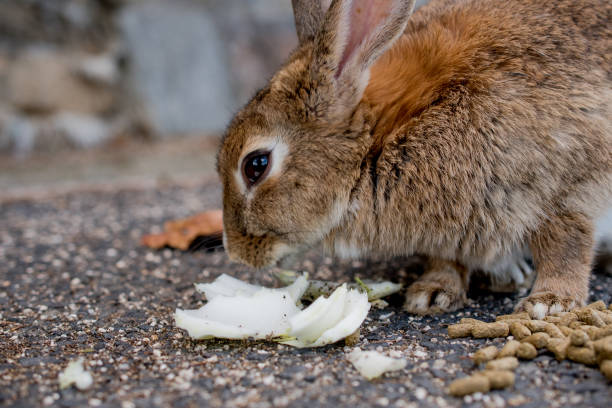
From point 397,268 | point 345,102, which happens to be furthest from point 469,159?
point 397,268

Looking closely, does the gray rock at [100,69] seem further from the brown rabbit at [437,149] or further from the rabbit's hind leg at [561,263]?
the rabbit's hind leg at [561,263]

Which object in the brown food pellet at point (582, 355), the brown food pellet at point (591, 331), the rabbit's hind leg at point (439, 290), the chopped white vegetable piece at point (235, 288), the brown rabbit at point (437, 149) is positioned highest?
the brown rabbit at point (437, 149)

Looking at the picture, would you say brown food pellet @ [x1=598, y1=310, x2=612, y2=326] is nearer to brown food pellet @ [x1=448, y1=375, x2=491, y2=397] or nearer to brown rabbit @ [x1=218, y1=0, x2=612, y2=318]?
brown rabbit @ [x1=218, y1=0, x2=612, y2=318]

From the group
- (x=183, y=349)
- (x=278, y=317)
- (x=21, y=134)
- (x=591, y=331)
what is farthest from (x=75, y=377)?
(x=21, y=134)

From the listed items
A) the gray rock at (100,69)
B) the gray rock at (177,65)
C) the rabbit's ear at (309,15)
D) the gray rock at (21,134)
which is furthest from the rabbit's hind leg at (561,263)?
the gray rock at (21,134)

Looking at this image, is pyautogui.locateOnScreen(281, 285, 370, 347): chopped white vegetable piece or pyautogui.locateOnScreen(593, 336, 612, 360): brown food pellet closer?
pyautogui.locateOnScreen(593, 336, 612, 360): brown food pellet

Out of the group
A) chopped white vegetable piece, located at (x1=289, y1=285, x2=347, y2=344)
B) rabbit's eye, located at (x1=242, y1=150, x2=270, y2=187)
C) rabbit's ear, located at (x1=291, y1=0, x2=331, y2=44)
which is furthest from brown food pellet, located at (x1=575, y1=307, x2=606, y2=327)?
rabbit's ear, located at (x1=291, y1=0, x2=331, y2=44)
